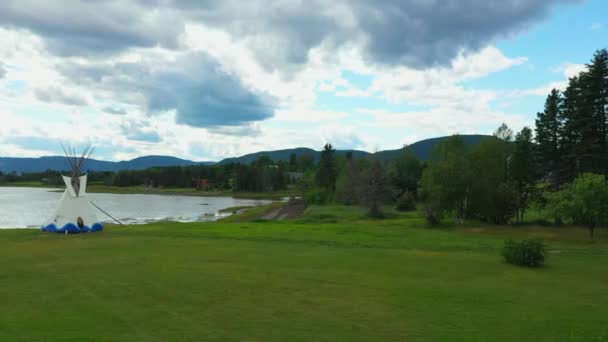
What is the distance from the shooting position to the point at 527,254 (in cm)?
2300

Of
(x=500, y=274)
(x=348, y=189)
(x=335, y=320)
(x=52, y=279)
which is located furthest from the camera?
(x=348, y=189)

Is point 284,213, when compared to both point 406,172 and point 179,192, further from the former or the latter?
point 179,192

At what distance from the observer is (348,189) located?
76.1m

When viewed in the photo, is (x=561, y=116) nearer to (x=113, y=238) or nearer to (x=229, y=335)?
(x=113, y=238)

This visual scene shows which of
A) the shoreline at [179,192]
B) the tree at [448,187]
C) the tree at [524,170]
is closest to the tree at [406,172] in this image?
the tree at [524,170]

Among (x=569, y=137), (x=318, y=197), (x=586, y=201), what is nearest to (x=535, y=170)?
(x=569, y=137)

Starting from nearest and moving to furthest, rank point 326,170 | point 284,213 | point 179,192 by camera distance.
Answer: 1. point 284,213
2. point 326,170
3. point 179,192

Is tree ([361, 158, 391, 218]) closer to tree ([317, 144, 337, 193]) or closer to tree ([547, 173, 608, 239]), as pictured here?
tree ([547, 173, 608, 239])

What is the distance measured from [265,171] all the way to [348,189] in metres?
69.7

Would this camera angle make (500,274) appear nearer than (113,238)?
Yes

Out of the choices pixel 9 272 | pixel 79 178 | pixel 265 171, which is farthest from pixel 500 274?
pixel 265 171

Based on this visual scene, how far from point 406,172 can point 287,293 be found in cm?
8471

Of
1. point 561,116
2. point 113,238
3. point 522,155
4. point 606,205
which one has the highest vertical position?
point 561,116

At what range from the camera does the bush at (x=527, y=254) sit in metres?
22.9
